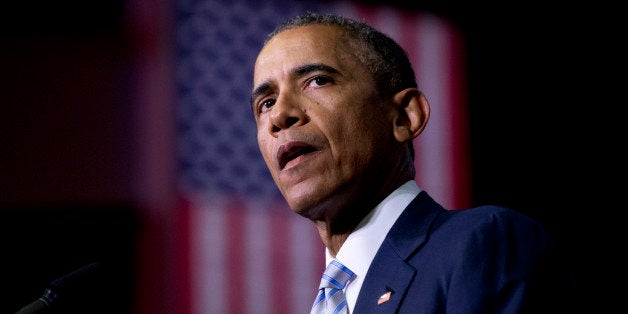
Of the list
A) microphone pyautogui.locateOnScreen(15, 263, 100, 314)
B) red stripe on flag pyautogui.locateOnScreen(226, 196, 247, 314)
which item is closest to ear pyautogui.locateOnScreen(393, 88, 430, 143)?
microphone pyautogui.locateOnScreen(15, 263, 100, 314)

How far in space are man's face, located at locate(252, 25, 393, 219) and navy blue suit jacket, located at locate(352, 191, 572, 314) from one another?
6.9 inches

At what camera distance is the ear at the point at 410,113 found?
134cm

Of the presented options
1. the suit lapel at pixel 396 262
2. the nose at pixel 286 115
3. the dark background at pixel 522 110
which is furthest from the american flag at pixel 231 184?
the suit lapel at pixel 396 262

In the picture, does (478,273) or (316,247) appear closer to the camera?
(478,273)

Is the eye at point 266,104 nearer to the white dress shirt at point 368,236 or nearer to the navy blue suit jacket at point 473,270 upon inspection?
the white dress shirt at point 368,236

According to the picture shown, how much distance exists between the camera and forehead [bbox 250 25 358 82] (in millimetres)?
1322

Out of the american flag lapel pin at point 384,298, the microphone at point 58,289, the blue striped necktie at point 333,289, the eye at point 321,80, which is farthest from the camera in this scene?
the eye at point 321,80

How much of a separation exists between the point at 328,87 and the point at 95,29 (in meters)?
1.50

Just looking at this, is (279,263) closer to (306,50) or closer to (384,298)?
(306,50)

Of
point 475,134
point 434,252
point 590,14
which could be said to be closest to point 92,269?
point 434,252

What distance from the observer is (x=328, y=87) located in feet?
4.23

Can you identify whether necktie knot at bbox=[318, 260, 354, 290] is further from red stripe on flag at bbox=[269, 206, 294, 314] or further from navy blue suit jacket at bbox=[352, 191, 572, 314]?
red stripe on flag at bbox=[269, 206, 294, 314]

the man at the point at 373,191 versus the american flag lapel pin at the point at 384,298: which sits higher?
the man at the point at 373,191

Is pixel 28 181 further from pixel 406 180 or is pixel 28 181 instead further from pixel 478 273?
pixel 478 273
